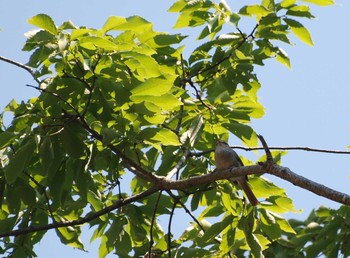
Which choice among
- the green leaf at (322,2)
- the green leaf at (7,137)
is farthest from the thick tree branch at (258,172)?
the green leaf at (322,2)

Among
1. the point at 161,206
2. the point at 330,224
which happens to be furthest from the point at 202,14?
the point at 330,224

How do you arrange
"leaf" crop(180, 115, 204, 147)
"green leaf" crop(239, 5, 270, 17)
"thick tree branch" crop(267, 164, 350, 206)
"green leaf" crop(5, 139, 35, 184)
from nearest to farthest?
1. "thick tree branch" crop(267, 164, 350, 206)
2. "green leaf" crop(5, 139, 35, 184)
3. "leaf" crop(180, 115, 204, 147)
4. "green leaf" crop(239, 5, 270, 17)

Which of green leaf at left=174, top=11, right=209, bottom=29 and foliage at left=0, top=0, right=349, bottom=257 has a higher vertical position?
green leaf at left=174, top=11, right=209, bottom=29

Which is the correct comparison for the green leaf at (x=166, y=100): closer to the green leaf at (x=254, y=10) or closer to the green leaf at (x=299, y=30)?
the green leaf at (x=254, y=10)

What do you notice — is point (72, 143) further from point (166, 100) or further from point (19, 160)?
point (166, 100)

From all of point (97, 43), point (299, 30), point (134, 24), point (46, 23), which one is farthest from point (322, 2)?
point (46, 23)

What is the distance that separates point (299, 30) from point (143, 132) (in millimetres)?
1741

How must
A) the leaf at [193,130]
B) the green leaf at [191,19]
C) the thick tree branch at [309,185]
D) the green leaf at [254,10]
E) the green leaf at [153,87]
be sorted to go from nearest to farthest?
1. the thick tree branch at [309,185]
2. the green leaf at [153,87]
3. the leaf at [193,130]
4. the green leaf at [254,10]
5. the green leaf at [191,19]

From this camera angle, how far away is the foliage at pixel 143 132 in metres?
3.98

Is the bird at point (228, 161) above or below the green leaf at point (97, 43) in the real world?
below

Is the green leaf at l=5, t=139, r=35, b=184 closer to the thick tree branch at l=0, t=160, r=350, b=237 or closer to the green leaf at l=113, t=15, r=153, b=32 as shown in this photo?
the thick tree branch at l=0, t=160, r=350, b=237

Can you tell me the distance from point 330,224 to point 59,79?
2.54 meters

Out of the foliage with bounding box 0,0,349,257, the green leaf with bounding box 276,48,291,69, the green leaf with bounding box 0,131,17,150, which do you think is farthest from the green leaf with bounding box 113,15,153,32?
the green leaf with bounding box 276,48,291,69

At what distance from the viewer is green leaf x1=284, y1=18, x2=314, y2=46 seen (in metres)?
5.07
